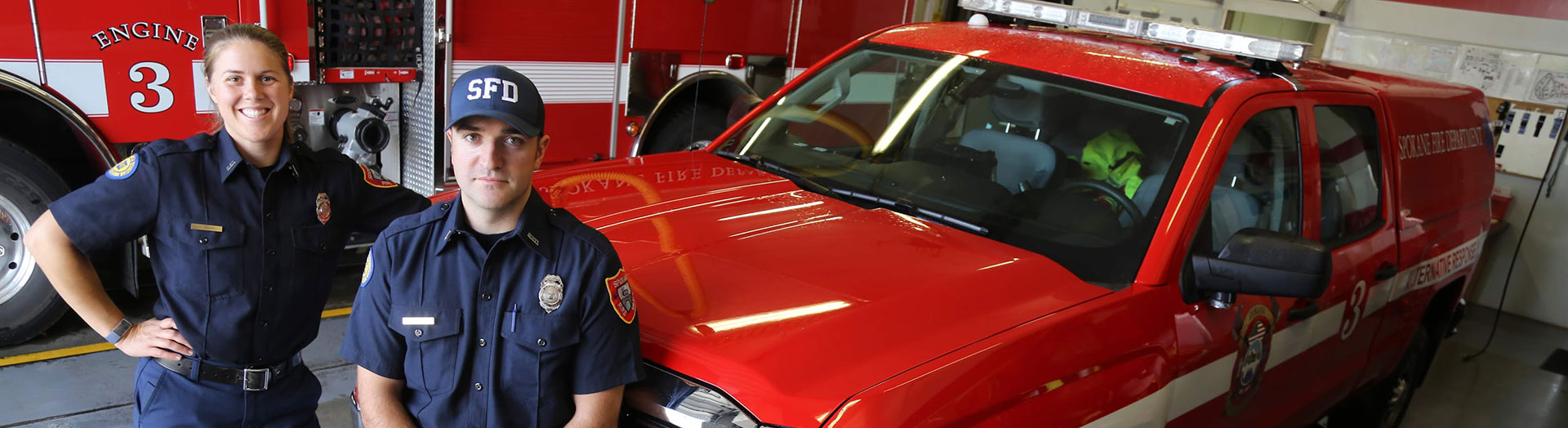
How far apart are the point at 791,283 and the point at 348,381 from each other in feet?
8.82

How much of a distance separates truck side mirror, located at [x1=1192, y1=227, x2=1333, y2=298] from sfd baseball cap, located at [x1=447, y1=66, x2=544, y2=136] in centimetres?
172

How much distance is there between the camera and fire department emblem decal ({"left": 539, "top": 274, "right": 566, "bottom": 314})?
1.98 m

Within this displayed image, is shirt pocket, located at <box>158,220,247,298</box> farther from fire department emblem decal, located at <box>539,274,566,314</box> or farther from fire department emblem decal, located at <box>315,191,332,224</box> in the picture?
fire department emblem decal, located at <box>539,274,566,314</box>

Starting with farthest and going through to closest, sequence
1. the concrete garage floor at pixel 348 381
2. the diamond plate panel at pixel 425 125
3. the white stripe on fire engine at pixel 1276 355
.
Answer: the diamond plate panel at pixel 425 125
the concrete garage floor at pixel 348 381
the white stripe on fire engine at pixel 1276 355

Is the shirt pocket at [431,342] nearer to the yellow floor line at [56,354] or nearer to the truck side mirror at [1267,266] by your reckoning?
the truck side mirror at [1267,266]

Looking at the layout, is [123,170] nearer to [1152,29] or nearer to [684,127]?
[1152,29]

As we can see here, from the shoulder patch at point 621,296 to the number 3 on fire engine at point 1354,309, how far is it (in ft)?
8.28

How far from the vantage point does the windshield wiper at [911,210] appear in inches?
120

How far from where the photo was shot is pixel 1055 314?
2490mm

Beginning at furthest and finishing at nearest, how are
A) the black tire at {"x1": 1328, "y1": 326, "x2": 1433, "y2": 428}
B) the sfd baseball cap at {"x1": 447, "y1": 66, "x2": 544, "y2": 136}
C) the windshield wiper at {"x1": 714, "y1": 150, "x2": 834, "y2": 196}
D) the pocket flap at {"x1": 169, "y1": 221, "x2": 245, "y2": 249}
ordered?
the black tire at {"x1": 1328, "y1": 326, "x2": 1433, "y2": 428}
the windshield wiper at {"x1": 714, "y1": 150, "x2": 834, "y2": 196}
the pocket flap at {"x1": 169, "y1": 221, "x2": 245, "y2": 249}
the sfd baseball cap at {"x1": 447, "y1": 66, "x2": 544, "y2": 136}

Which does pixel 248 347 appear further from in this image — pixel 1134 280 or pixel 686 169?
pixel 1134 280

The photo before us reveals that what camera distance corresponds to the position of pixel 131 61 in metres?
4.21

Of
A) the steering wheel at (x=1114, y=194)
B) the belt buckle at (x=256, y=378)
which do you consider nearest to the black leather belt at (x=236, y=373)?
the belt buckle at (x=256, y=378)

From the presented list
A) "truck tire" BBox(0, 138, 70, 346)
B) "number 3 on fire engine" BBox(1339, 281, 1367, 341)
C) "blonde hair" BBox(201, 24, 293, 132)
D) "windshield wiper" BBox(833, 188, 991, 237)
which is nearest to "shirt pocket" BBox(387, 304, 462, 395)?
"blonde hair" BBox(201, 24, 293, 132)
